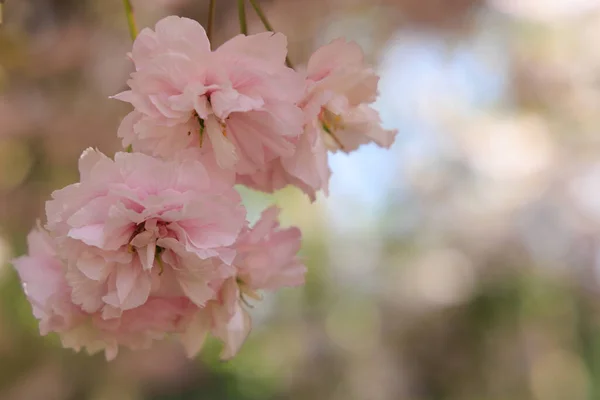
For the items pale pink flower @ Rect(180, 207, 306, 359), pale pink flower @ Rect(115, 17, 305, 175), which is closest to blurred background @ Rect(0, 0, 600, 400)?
pale pink flower @ Rect(180, 207, 306, 359)

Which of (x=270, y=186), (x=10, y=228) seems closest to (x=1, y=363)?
(x=10, y=228)

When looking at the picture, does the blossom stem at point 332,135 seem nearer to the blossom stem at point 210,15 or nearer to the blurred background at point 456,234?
the blossom stem at point 210,15

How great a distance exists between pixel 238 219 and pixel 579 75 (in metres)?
1.96

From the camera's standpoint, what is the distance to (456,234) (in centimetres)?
200

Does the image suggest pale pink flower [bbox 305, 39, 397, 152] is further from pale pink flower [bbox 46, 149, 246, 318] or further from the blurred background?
the blurred background

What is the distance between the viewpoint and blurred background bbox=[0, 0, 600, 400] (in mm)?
1875

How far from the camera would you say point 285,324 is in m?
1.90

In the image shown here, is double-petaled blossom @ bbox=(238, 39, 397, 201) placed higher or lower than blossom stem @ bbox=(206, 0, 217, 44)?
lower

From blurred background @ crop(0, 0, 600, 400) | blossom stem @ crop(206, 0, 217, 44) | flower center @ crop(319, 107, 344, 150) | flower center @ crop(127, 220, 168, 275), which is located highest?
blossom stem @ crop(206, 0, 217, 44)

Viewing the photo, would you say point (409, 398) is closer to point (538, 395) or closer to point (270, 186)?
point (538, 395)

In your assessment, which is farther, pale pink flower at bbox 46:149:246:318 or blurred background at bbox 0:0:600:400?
blurred background at bbox 0:0:600:400

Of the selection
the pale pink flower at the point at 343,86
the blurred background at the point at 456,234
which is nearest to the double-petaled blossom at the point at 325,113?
the pale pink flower at the point at 343,86

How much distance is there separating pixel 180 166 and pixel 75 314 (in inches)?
5.0

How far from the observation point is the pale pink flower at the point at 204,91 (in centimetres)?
29
